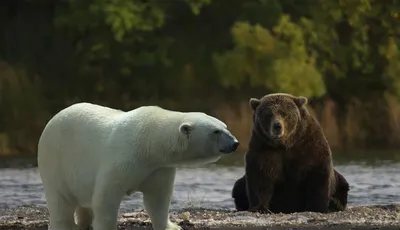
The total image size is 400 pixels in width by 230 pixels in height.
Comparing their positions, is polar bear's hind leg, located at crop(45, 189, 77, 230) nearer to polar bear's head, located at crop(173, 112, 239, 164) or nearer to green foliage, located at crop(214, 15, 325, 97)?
polar bear's head, located at crop(173, 112, 239, 164)

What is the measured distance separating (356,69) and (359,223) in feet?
57.4

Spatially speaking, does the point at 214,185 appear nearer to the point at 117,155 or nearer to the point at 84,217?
the point at 84,217

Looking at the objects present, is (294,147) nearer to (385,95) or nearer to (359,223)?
(359,223)

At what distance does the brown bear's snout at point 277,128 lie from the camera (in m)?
9.73

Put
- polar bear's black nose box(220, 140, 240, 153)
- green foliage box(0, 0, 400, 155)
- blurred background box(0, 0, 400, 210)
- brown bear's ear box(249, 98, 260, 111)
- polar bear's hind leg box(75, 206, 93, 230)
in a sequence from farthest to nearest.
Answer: green foliage box(0, 0, 400, 155) < blurred background box(0, 0, 400, 210) < brown bear's ear box(249, 98, 260, 111) < polar bear's hind leg box(75, 206, 93, 230) < polar bear's black nose box(220, 140, 240, 153)

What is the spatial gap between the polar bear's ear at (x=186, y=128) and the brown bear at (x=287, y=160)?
9.60 feet

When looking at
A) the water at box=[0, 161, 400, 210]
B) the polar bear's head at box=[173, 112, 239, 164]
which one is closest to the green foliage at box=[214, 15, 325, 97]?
the water at box=[0, 161, 400, 210]

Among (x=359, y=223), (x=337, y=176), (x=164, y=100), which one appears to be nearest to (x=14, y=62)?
(x=164, y=100)

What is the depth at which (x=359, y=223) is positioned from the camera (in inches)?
338

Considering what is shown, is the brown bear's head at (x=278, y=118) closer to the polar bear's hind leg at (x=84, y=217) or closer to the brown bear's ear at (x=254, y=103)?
the brown bear's ear at (x=254, y=103)

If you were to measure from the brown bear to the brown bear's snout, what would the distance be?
13 millimetres

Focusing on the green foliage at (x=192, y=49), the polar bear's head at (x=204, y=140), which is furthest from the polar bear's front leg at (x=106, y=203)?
the green foliage at (x=192, y=49)

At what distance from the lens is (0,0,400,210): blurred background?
24078mm

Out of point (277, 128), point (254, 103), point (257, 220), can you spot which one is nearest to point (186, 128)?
point (257, 220)
